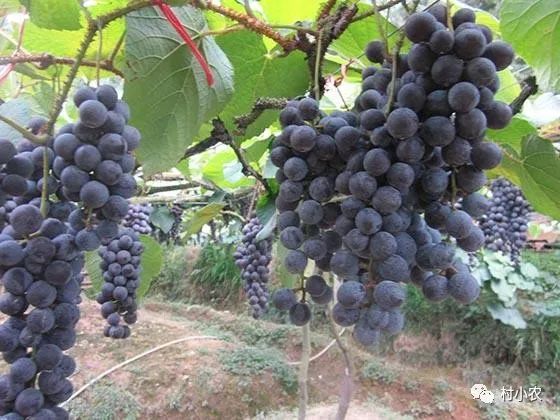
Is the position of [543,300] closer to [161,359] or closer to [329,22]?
[161,359]

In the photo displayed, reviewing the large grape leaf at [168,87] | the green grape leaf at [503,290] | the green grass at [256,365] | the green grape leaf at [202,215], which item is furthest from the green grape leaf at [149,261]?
the green grape leaf at [503,290]

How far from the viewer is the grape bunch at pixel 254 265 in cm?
218

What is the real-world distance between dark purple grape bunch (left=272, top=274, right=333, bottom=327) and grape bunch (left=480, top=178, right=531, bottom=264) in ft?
6.70

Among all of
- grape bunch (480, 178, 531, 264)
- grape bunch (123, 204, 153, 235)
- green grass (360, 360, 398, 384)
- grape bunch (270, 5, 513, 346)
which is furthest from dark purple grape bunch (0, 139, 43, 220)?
green grass (360, 360, 398, 384)

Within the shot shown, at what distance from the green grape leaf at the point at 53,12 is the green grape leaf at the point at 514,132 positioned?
0.57 metres

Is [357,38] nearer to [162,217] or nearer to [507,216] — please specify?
[507,216]

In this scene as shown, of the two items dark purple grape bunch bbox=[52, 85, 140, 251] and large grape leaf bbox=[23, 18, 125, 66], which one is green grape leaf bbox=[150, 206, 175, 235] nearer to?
large grape leaf bbox=[23, 18, 125, 66]

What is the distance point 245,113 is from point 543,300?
4235mm

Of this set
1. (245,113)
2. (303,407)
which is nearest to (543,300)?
(303,407)

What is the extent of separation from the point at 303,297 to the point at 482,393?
377 cm

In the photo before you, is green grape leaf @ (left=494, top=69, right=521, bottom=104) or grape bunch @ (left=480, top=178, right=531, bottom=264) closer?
green grape leaf @ (left=494, top=69, right=521, bottom=104)

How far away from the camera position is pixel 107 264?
132 cm

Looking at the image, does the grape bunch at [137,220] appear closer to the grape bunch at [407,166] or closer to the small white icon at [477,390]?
the grape bunch at [407,166]

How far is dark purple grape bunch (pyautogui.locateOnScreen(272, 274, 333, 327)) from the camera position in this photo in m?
0.56
